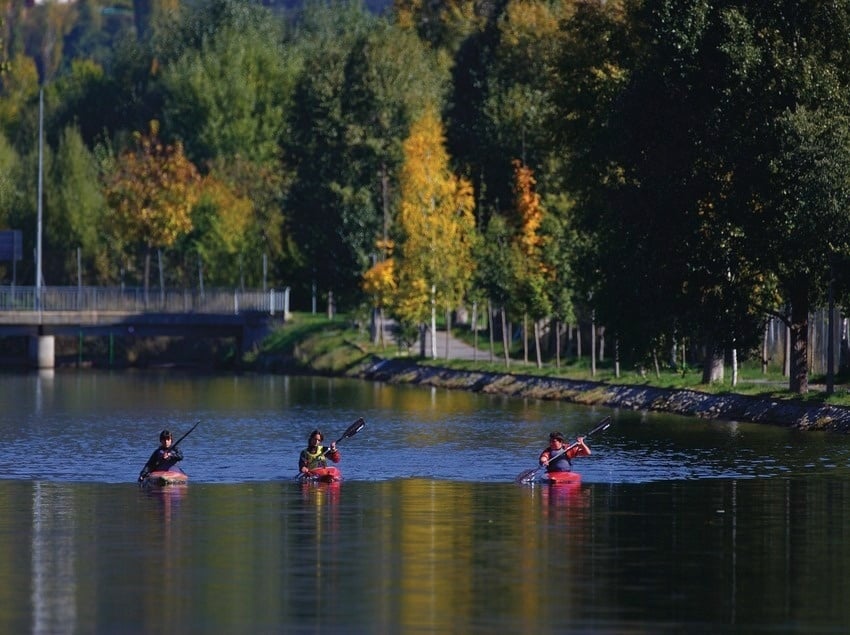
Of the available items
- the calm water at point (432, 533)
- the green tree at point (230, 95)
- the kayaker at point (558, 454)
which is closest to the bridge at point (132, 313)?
the green tree at point (230, 95)

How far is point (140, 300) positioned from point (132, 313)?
1.86 metres

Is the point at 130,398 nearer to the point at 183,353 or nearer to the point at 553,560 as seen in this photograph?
the point at 183,353

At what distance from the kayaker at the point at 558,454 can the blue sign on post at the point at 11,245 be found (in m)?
85.8

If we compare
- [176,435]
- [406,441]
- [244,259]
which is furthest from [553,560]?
[244,259]

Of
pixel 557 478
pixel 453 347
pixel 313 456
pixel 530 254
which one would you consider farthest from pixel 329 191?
pixel 557 478

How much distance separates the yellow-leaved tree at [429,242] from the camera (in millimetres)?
97312

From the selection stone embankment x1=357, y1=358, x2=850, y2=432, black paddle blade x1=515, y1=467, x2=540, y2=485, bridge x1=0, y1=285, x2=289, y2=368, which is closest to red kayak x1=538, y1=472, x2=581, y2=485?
black paddle blade x1=515, y1=467, x2=540, y2=485

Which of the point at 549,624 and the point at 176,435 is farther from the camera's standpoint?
the point at 176,435

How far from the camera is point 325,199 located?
371ft

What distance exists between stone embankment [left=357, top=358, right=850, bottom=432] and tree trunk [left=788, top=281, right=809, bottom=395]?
3.66ft

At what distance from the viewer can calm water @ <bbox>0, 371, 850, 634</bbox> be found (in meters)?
28.4

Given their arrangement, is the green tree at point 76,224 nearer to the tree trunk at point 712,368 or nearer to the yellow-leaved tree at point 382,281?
the yellow-leaved tree at point 382,281

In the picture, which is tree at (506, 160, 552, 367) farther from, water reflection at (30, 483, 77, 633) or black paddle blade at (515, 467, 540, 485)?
water reflection at (30, 483, 77, 633)

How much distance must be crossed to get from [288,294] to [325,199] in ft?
33.3
